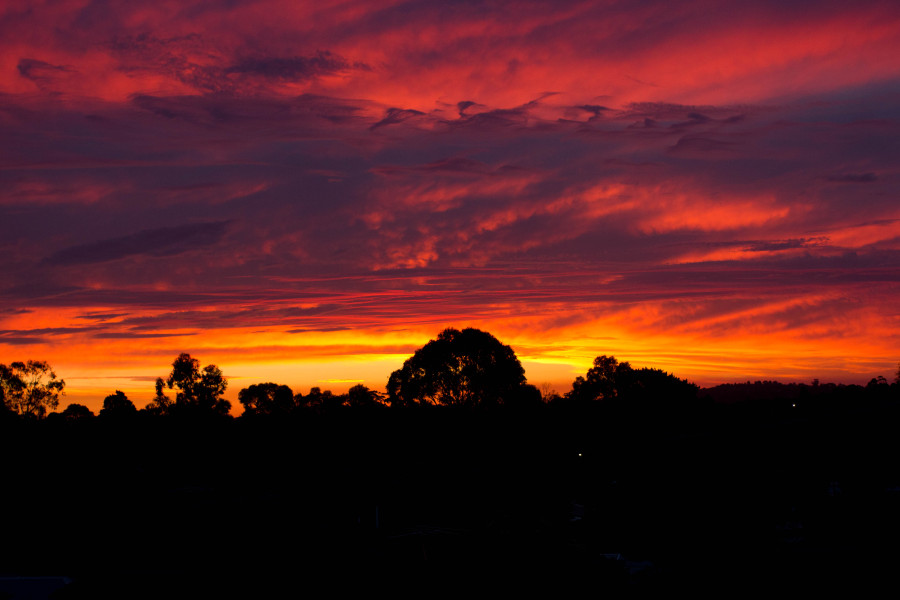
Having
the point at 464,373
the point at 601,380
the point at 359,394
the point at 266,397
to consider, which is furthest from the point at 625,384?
the point at 266,397

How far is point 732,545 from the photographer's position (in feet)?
72.5

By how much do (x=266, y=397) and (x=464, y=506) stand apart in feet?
354

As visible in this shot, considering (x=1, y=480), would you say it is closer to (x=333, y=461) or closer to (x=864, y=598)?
(x=333, y=461)

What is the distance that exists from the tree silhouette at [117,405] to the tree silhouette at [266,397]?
1280 inches

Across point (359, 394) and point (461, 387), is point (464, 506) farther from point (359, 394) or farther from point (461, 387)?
point (359, 394)

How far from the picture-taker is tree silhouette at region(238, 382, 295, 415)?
13927cm

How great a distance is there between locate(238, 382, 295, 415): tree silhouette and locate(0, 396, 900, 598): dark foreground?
8681 centimetres

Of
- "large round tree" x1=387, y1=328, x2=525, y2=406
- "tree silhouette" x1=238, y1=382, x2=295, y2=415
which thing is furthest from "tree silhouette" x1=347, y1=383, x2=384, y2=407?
"large round tree" x1=387, y1=328, x2=525, y2=406

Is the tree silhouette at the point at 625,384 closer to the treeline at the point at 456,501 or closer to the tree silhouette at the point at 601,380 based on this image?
the tree silhouette at the point at 601,380

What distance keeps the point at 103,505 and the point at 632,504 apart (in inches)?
860

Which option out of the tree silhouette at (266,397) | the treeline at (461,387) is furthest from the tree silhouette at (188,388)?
the tree silhouette at (266,397)

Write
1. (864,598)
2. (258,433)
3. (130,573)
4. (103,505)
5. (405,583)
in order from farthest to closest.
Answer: (258,433) → (103,505) → (130,573) → (405,583) → (864,598)

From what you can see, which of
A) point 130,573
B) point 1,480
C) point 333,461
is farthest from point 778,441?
point 1,480

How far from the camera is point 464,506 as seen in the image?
131 ft
